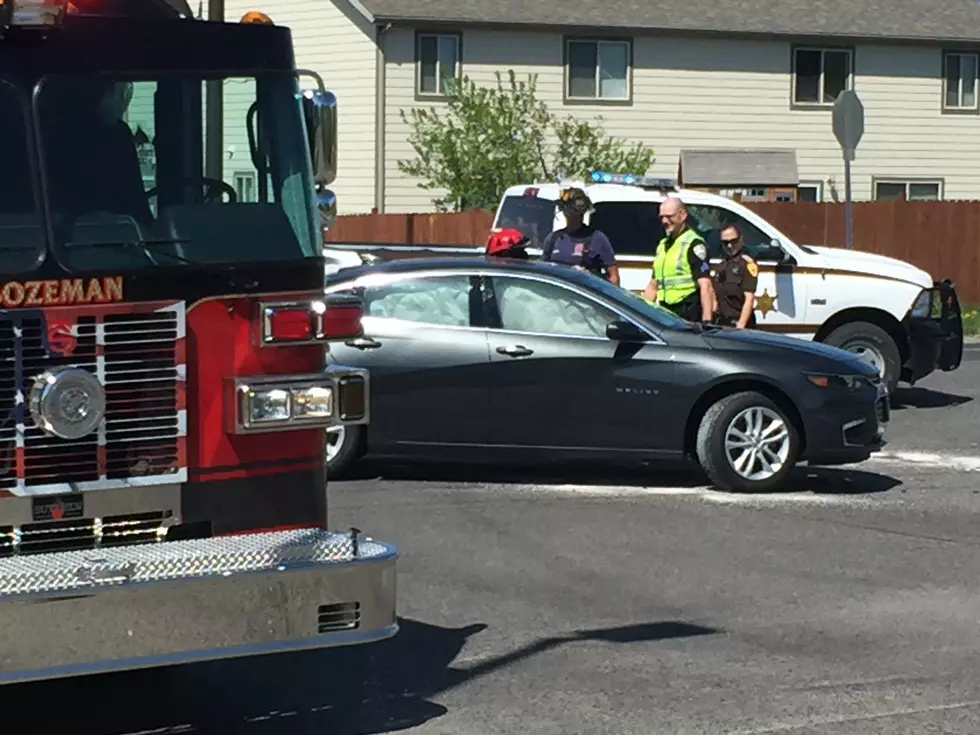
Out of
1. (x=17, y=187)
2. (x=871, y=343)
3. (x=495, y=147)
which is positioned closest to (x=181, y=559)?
(x=17, y=187)

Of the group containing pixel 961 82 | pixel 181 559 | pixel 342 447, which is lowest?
pixel 342 447

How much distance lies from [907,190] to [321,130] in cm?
3353

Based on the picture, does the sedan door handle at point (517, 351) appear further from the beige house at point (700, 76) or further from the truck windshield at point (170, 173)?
the beige house at point (700, 76)

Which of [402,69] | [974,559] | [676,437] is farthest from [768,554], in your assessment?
[402,69]

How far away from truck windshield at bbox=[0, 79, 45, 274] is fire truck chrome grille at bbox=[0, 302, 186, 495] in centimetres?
27

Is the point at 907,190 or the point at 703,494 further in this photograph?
the point at 907,190

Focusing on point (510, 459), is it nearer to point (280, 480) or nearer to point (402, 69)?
point (280, 480)

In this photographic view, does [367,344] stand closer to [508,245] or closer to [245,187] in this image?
[508,245]

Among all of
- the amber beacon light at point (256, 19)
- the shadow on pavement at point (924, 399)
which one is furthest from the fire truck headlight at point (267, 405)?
the shadow on pavement at point (924, 399)

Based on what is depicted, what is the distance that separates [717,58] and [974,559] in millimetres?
27953

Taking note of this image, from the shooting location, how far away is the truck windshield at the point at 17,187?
5945 mm

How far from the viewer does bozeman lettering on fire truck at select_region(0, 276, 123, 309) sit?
229 inches

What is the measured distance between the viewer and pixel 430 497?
38.8 ft

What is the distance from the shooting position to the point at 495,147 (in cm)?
3334
